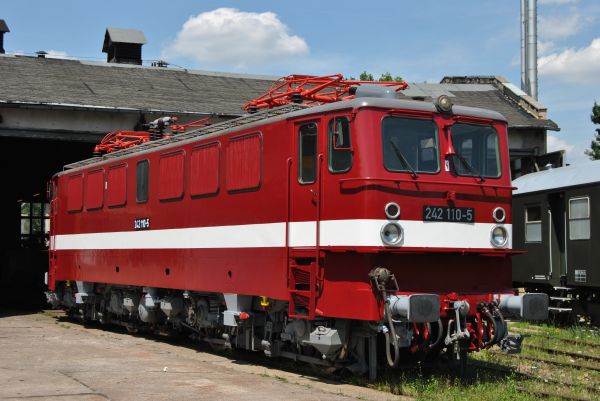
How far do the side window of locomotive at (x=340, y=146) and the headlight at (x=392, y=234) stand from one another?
896 millimetres

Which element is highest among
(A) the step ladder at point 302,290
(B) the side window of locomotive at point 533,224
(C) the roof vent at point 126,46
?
(C) the roof vent at point 126,46

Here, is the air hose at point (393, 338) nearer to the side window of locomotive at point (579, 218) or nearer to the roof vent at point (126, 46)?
the side window of locomotive at point (579, 218)

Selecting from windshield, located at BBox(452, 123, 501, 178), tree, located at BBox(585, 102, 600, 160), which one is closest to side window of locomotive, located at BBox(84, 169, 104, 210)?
windshield, located at BBox(452, 123, 501, 178)

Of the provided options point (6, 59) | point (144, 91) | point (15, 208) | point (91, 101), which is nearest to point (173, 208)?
point (91, 101)

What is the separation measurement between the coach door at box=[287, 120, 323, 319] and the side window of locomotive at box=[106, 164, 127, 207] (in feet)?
20.7

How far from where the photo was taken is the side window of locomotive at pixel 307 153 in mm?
11344

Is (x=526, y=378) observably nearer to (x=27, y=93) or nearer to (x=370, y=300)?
(x=370, y=300)

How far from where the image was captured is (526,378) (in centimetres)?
1188

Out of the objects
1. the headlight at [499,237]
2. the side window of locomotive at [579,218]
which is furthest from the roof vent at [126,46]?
the headlight at [499,237]

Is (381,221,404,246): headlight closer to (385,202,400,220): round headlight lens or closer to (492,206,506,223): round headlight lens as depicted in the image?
(385,202,400,220): round headlight lens

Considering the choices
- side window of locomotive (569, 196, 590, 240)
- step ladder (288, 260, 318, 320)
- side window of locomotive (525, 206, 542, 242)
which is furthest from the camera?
side window of locomotive (525, 206, 542, 242)

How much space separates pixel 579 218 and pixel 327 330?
9264 mm

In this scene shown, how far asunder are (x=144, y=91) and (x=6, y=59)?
4308mm

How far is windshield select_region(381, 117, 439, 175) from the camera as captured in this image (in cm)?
1088
